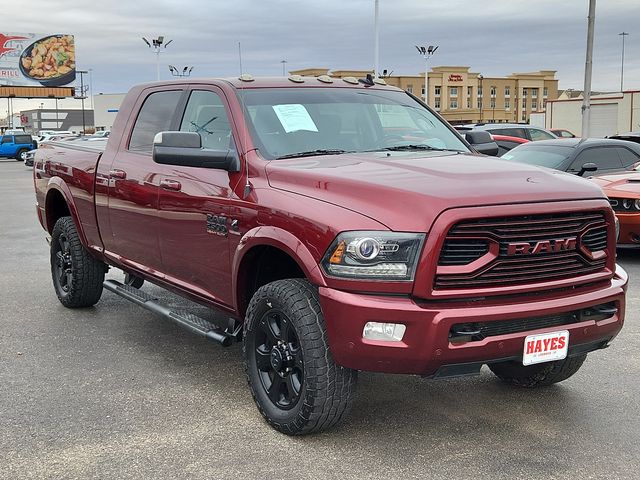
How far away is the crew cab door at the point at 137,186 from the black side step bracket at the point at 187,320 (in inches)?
10.3

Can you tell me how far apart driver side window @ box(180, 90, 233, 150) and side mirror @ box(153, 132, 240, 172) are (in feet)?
0.71

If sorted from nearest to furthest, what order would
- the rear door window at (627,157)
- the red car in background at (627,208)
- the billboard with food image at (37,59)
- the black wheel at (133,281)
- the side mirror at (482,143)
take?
the side mirror at (482,143) < the black wheel at (133,281) < the red car in background at (627,208) < the rear door window at (627,157) < the billboard with food image at (37,59)

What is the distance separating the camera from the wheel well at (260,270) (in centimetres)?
438

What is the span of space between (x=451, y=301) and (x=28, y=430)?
2419 mm

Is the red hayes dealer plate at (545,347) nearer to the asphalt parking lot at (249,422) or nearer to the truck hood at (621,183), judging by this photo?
the asphalt parking lot at (249,422)

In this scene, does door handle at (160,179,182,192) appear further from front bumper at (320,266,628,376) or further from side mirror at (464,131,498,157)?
side mirror at (464,131,498,157)

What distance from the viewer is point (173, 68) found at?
157 feet

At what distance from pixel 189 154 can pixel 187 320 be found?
3.98ft

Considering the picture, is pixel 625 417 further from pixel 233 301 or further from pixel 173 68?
pixel 173 68

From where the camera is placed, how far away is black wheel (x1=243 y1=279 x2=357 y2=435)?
380cm

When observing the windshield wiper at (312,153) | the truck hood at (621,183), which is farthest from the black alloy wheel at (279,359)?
the truck hood at (621,183)

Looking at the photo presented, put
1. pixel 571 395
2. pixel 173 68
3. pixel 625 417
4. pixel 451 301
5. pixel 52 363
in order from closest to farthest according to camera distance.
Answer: pixel 451 301 < pixel 625 417 < pixel 571 395 < pixel 52 363 < pixel 173 68

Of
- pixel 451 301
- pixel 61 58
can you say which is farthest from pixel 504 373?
pixel 61 58

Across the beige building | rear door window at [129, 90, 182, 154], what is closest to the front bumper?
rear door window at [129, 90, 182, 154]
